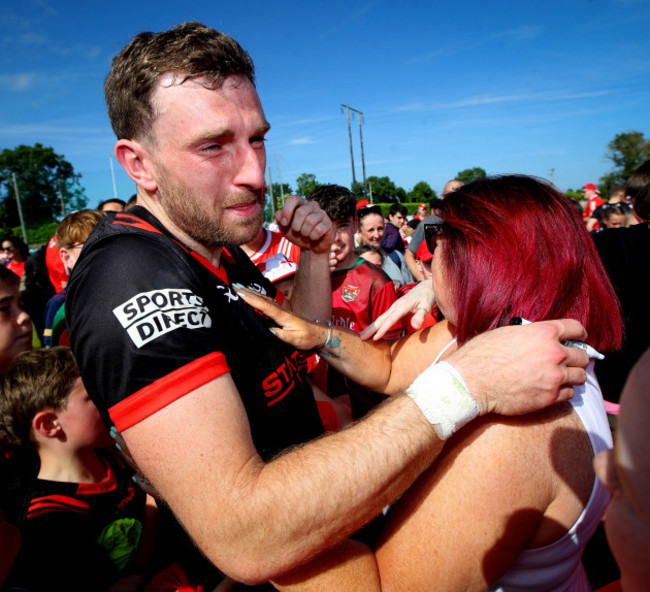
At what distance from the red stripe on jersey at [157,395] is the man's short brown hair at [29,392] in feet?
5.42

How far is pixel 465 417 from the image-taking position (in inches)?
46.4

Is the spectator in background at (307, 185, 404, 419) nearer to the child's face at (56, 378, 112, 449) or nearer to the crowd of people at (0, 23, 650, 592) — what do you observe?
the crowd of people at (0, 23, 650, 592)

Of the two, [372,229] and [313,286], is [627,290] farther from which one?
[372,229]

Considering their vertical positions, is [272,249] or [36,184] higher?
[36,184]

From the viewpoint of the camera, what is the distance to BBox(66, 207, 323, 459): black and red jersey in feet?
3.52

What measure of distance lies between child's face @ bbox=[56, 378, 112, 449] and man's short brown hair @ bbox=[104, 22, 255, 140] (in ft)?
5.33

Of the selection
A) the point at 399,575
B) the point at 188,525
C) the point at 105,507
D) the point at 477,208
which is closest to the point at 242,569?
the point at 188,525

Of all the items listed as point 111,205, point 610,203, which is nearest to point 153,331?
point 111,205

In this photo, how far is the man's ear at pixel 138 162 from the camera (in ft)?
5.21

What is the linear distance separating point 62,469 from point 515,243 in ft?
8.53

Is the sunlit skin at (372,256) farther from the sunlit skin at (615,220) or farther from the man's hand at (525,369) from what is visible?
the sunlit skin at (615,220)

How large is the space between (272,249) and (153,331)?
3353 mm

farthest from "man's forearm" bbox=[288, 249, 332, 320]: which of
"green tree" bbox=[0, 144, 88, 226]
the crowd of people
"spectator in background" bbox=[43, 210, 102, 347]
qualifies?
"green tree" bbox=[0, 144, 88, 226]

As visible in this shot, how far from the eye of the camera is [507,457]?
119 cm
